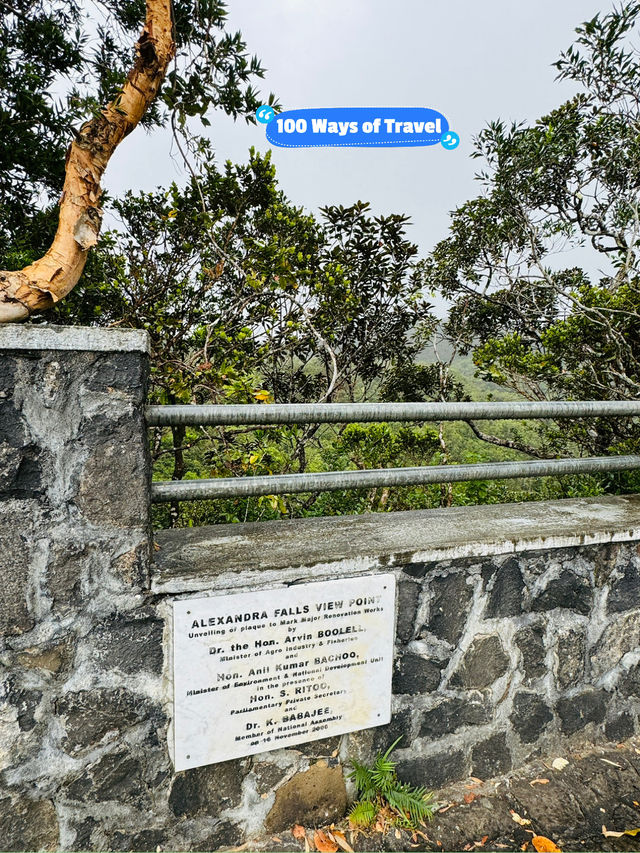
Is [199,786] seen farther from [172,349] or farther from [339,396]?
[339,396]

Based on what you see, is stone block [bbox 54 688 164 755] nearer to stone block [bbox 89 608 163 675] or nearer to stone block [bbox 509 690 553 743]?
stone block [bbox 89 608 163 675]

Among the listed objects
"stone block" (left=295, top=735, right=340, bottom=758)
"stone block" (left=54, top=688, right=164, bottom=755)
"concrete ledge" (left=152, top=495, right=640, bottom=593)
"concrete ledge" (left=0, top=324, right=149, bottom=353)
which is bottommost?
"stone block" (left=295, top=735, right=340, bottom=758)

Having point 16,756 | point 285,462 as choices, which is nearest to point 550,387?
point 285,462

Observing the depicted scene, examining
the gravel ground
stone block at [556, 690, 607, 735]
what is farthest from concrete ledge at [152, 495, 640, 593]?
the gravel ground

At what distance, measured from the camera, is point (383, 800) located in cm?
172

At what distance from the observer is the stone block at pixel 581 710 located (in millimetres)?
1959

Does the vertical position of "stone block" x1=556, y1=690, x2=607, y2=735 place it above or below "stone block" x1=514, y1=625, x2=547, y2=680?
below

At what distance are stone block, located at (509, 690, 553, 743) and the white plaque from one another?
0.53m

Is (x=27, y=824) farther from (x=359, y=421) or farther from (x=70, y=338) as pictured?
(x=359, y=421)

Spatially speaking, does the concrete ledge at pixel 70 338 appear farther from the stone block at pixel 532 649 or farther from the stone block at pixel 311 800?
the stone block at pixel 532 649

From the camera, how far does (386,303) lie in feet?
14.8

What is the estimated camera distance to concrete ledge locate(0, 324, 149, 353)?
1231 mm

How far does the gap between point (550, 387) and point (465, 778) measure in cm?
325

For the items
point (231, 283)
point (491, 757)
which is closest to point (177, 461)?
point (231, 283)
